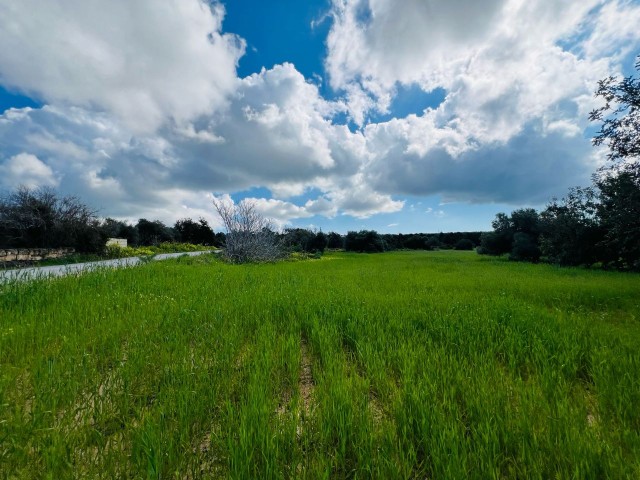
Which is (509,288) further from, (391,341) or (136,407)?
(136,407)

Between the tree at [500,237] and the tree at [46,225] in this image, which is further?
the tree at [500,237]

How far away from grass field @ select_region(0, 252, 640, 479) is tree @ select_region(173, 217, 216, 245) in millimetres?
59583

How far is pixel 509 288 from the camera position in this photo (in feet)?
28.9

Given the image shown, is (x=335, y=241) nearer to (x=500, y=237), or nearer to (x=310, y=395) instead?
(x=500, y=237)

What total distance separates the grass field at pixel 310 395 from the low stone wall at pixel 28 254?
1762 centimetres

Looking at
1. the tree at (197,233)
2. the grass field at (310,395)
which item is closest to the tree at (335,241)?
the tree at (197,233)

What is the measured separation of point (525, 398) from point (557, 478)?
0.85 meters

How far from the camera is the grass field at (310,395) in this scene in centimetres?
181

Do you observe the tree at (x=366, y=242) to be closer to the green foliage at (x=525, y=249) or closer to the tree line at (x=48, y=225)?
the green foliage at (x=525, y=249)

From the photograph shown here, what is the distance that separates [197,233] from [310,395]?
65.0m

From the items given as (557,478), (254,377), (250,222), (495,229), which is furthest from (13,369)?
(495,229)

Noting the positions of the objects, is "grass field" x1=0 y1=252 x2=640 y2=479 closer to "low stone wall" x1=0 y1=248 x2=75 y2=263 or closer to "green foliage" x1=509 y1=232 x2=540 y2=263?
"low stone wall" x1=0 y1=248 x2=75 y2=263

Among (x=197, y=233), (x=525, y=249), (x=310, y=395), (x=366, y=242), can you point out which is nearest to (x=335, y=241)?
(x=366, y=242)

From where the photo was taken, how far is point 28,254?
58.6 ft
